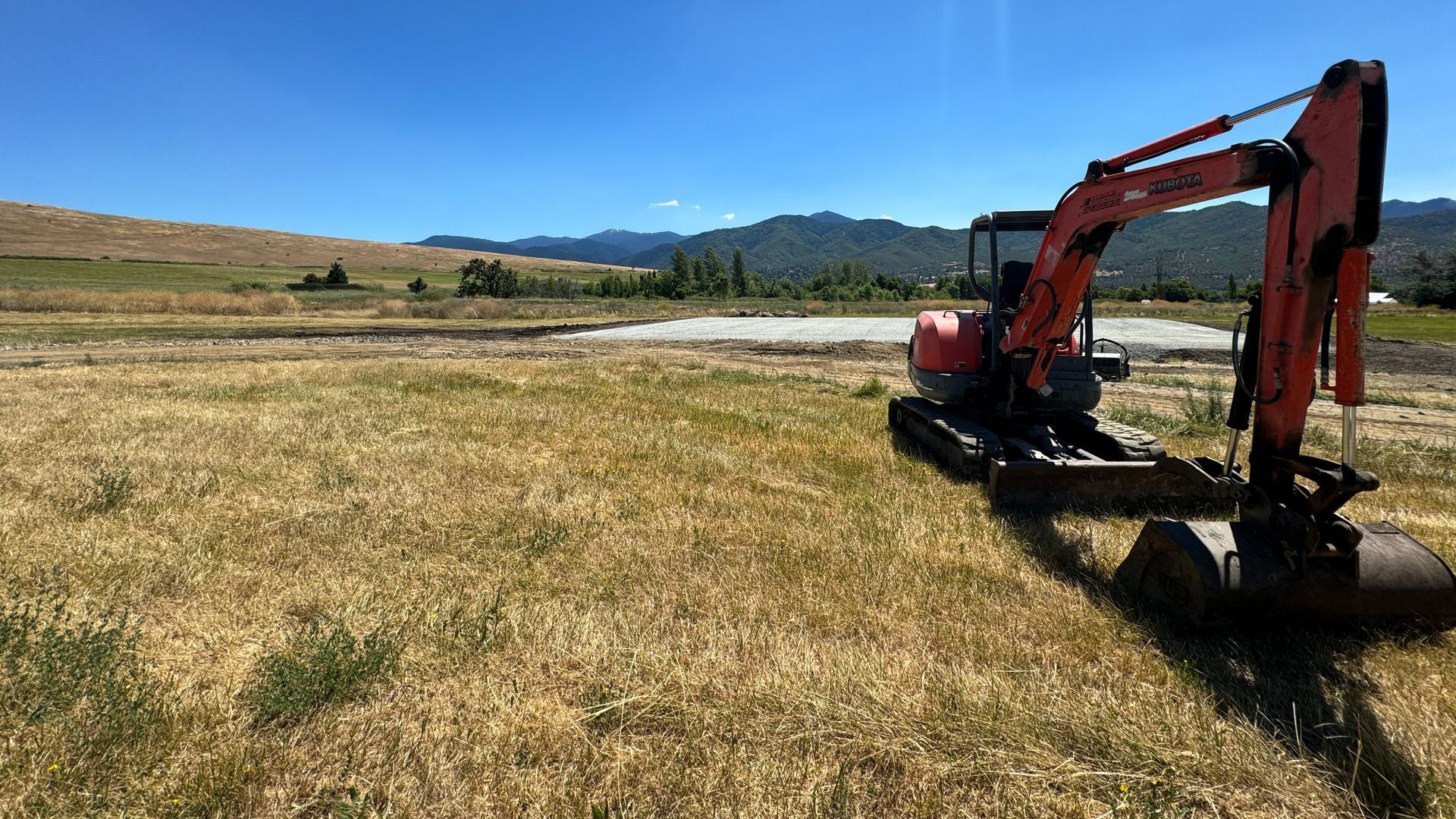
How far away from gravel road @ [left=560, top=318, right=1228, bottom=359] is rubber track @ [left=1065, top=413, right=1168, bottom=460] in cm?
1771

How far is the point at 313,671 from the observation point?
2912 millimetres

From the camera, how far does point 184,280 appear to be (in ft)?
219

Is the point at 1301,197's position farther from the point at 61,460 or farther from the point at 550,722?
the point at 61,460

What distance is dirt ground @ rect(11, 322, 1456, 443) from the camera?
11.8 metres

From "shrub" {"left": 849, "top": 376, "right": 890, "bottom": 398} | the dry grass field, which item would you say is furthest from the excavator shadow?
"shrub" {"left": 849, "top": 376, "right": 890, "bottom": 398}

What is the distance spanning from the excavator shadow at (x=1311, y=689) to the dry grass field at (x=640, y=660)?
2 cm

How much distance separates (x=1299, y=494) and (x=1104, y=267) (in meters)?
178

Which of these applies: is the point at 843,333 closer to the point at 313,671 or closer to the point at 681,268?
the point at 313,671

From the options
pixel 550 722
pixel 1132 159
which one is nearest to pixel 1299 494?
pixel 1132 159

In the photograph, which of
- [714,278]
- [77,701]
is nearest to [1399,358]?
[77,701]

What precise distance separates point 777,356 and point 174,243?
12115 centimetres

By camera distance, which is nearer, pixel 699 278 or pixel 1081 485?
pixel 1081 485

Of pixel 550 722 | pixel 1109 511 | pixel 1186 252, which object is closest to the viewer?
pixel 550 722

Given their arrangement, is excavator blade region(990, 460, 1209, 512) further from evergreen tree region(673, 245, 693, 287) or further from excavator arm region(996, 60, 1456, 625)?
evergreen tree region(673, 245, 693, 287)
